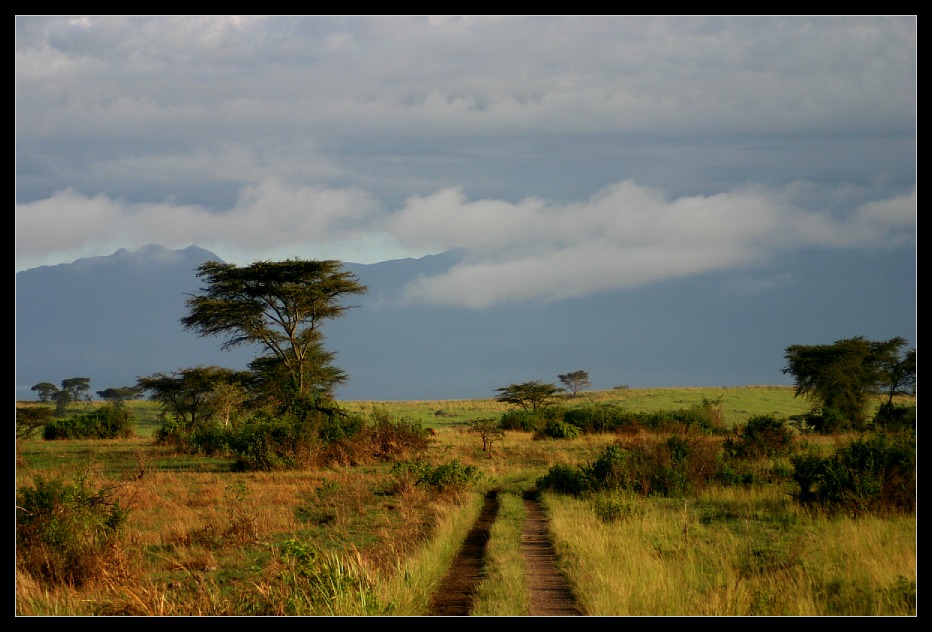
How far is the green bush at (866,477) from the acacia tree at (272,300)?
26.4 meters

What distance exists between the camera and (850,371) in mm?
43469

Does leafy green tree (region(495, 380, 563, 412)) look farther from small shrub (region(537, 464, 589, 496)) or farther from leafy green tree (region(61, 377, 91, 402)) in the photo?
leafy green tree (region(61, 377, 91, 402))

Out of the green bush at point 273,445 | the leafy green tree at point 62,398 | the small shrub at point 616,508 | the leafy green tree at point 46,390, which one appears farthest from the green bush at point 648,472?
the leafy green tree at point 46,390

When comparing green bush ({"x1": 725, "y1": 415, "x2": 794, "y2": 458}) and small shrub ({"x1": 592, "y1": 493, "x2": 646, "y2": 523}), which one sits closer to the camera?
small shrub ({"x1": 592, "y1": 493, "x2": 646, "y2": 523})

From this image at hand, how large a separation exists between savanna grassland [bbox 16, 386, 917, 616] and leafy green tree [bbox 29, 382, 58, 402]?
198ft

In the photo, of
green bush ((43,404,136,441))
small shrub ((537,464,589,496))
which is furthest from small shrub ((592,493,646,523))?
green bush ((43,404,136,441))

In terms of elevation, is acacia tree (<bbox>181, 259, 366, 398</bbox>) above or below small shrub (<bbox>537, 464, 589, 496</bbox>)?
above

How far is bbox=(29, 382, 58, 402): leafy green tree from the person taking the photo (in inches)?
2899

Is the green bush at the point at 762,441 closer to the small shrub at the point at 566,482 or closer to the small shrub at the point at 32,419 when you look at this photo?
the small shrub at the point at 566,482

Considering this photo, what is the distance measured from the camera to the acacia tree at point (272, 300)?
36.5 m

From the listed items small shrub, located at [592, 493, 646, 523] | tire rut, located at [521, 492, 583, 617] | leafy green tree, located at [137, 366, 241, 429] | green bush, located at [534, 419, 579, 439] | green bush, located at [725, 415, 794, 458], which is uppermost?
leafy green tree, located at [137, 366, 241, 429]

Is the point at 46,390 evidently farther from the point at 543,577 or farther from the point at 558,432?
the point at 543,577
